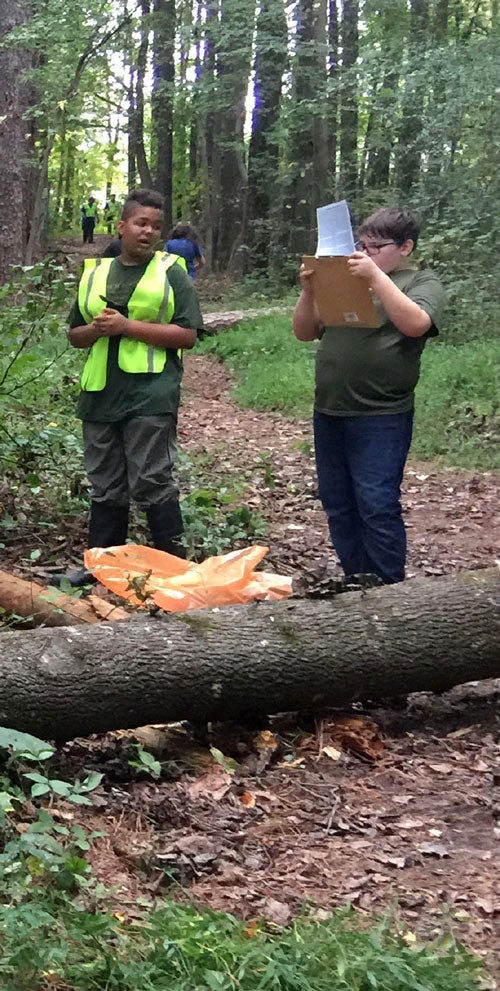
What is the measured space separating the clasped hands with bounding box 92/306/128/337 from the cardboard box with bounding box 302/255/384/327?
98cm

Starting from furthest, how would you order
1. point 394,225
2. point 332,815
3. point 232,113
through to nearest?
point 232,113 < point 394,225 < point 332,815

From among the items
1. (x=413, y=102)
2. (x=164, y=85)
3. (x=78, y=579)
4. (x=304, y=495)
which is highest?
(x=164, y=85)

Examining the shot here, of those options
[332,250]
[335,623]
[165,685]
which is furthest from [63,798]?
[332,250]

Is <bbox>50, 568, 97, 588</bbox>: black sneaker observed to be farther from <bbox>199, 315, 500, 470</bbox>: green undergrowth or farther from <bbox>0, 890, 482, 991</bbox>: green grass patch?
<bbox>199, 315, 500, 470</bbox>: green undergrowth

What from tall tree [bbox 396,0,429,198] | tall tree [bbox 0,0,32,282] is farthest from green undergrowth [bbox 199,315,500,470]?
tall tree [bbox 396,0,429,198]

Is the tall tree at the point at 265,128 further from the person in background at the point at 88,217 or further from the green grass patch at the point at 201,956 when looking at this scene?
the green grass patch at the point at 201,956

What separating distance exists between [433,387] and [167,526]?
6.39m

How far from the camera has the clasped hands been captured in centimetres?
470

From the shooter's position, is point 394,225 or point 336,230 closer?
point 336,230

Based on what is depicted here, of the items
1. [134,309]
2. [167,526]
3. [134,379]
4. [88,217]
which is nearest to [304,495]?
[167,526]

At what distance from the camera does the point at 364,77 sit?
15898 mm

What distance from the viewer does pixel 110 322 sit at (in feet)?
15.4

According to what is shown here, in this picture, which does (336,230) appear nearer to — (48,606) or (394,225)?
(394,225)

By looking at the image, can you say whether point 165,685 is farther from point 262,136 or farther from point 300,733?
point 262,136
